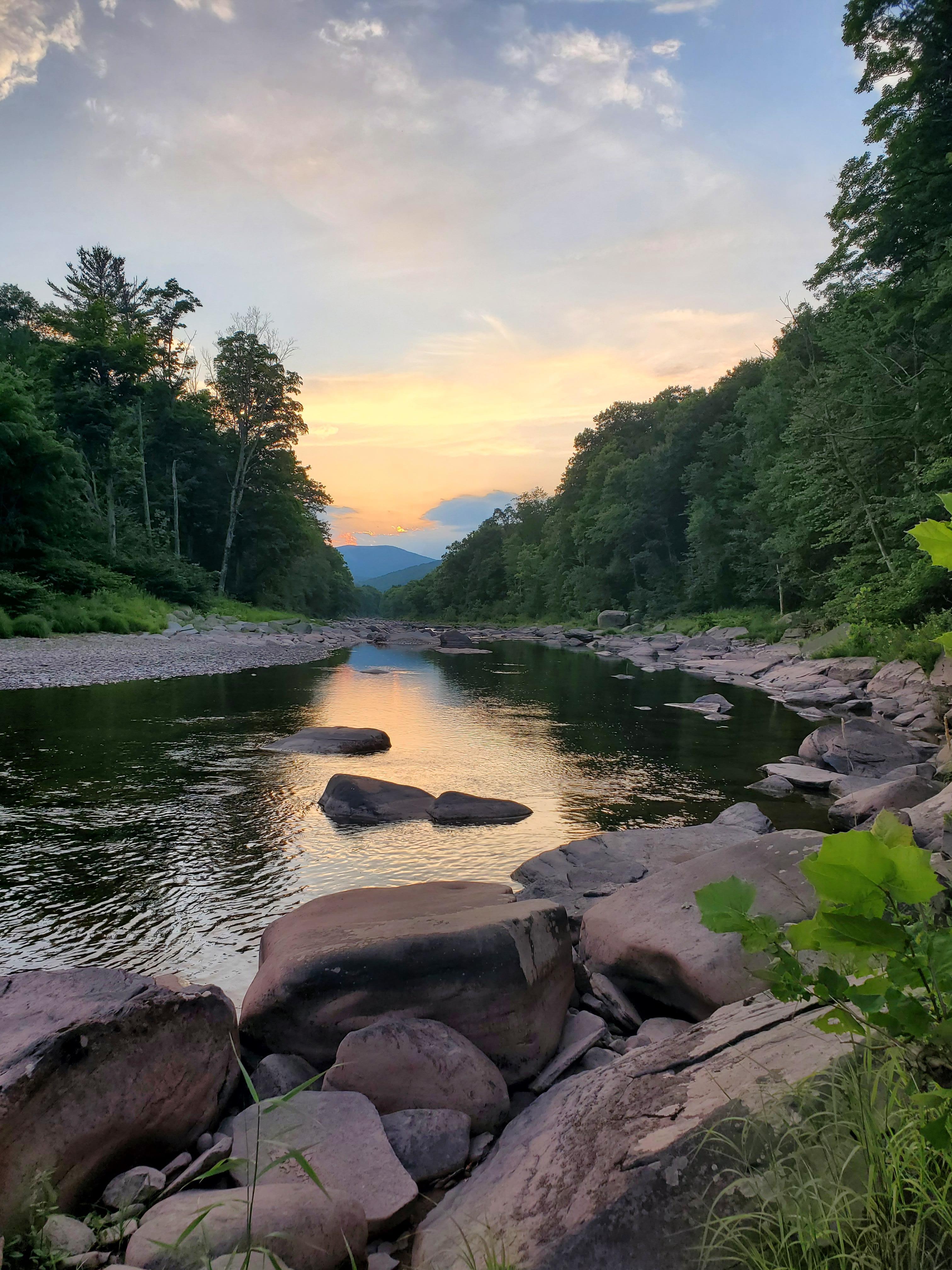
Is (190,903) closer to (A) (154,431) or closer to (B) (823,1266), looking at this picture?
(B) (823,1266)

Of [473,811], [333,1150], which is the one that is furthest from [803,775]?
[333,1150]

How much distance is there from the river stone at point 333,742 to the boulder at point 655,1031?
7.63 meters

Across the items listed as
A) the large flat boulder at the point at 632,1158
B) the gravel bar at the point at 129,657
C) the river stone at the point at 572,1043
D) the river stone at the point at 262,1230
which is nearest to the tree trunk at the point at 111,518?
the gravel bar at the point at 129,657

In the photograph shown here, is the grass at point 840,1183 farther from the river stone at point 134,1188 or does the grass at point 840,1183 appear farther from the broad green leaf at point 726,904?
the river stone at point 134,1188

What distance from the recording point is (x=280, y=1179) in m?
2.36

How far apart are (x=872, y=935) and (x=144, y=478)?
4144 cm

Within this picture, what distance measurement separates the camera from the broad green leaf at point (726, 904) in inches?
60.4

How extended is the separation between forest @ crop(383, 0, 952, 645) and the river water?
16.2 ft

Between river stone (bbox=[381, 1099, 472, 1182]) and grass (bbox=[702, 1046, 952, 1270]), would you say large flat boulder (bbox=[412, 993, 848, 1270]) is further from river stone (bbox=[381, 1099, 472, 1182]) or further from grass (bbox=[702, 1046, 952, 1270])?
river stone (bbox=[381, 1099, 472, 1182])

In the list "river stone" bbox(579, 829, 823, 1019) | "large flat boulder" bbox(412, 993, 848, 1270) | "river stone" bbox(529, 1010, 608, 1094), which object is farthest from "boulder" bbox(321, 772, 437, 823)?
"large flat boulder" bbox(412, 993, 848, 1270)

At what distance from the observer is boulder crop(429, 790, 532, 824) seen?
7.72 meters

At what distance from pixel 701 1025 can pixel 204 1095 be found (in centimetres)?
184

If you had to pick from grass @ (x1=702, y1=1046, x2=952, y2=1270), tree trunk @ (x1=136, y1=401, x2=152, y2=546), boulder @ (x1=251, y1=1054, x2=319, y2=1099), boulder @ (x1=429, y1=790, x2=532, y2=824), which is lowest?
boulder @ (x1=429, y1=790, x2=532, y2=824)

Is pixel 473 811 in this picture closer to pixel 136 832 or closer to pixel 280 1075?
pixel 136 832
